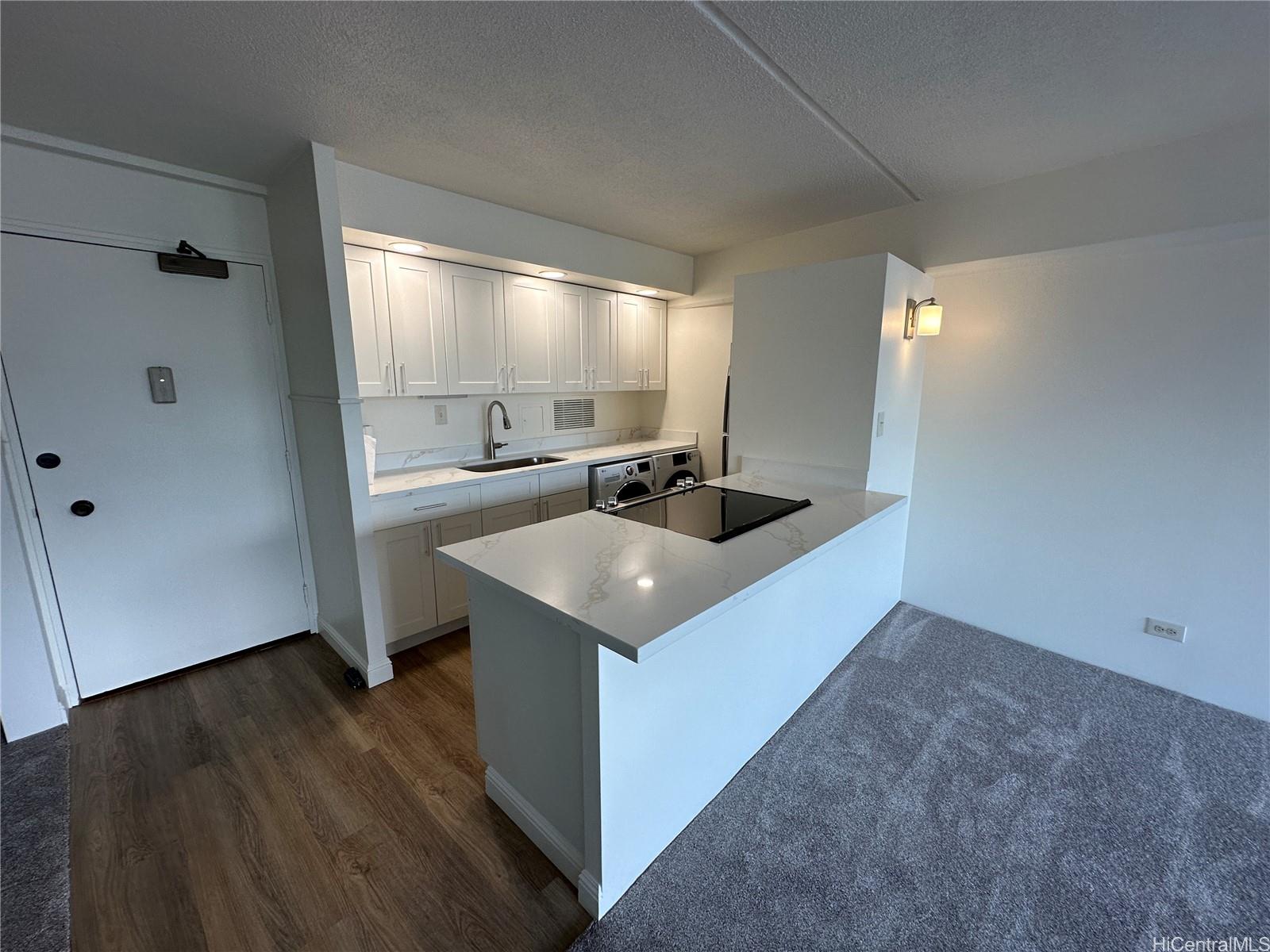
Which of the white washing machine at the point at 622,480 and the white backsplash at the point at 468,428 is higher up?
the white backsplash at the point at 468,428

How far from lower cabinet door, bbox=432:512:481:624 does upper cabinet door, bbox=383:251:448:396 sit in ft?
2.59

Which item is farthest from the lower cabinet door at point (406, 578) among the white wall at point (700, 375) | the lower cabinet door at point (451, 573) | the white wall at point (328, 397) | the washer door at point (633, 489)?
the white wall at point (700, 375)

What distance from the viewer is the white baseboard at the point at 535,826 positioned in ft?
4.84

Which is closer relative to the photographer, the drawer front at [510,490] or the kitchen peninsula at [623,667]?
the kitchen peninsula at [623,667]

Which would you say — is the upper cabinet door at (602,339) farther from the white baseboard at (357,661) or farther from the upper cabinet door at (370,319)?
the white baseboard at (357,661)

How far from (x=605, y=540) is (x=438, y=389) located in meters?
1.75

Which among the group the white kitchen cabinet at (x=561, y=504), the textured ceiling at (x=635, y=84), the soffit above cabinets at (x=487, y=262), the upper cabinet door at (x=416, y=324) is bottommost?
the white kitchen cabinet at (x=561, y=504)

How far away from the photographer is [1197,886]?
1451mm

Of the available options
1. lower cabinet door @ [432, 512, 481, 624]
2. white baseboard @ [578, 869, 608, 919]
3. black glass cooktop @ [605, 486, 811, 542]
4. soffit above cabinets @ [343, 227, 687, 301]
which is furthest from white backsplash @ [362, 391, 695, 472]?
white baseboard @ [578, 869, 608, 919]

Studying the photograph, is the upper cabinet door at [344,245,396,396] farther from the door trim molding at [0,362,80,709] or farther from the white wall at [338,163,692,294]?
the door trim molding at [0,362,80,709]

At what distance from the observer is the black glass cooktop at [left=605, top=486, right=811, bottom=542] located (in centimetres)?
194

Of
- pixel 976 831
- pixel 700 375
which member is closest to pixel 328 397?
pixel 700 375

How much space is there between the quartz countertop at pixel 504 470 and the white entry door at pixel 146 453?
24.7 inches
